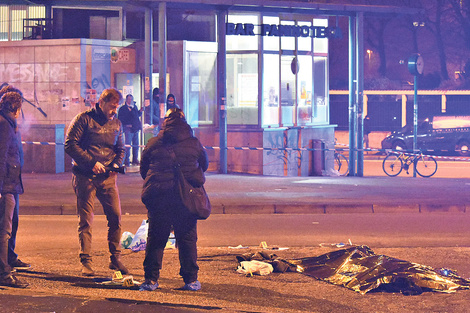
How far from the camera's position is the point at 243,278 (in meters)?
7.61

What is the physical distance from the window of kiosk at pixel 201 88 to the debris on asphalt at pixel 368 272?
11.9 metres

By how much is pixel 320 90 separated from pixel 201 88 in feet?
13.5

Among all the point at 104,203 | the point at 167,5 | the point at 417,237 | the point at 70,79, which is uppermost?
the point at 167,5

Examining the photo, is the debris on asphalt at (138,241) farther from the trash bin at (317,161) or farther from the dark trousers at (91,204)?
the trash bin at (317,161)

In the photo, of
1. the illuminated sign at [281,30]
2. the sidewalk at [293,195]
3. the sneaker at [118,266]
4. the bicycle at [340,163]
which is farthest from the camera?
the bicycle at [340,163]

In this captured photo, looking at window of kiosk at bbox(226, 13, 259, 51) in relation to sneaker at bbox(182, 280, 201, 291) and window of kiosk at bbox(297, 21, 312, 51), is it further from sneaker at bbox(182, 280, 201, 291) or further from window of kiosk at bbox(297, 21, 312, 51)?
sneaker at bbox(182, 280, 201, 291)

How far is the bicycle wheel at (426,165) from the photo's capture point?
20.8 m

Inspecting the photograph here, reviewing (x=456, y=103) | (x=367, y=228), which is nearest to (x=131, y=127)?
(x=367, y=228)

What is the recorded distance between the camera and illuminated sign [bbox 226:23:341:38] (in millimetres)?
18812

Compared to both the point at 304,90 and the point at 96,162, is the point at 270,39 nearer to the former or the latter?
the point at 304,90

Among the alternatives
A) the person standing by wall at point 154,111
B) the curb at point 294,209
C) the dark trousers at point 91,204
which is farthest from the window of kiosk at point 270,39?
the dark trousers at point 91,204

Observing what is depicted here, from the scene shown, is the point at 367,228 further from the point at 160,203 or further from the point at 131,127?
the point at 131,127

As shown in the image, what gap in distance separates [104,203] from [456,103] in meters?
35.0

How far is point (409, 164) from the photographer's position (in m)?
21.1
